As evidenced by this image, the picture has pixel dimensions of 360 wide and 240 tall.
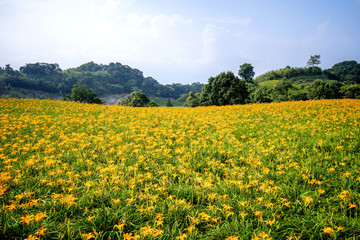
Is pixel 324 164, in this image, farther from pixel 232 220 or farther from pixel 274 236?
pixel 232 220

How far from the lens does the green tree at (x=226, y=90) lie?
31.5 metres

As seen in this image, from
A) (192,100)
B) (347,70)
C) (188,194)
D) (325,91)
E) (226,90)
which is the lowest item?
(188,194)

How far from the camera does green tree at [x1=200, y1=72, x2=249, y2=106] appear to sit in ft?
103

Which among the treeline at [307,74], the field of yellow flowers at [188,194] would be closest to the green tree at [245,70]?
the treeline at [307,74]

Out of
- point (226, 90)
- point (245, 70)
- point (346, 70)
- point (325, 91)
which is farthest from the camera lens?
point (346, 70)

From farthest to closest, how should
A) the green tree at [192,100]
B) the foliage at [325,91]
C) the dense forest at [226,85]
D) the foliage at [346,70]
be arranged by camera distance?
1. the foliage at [346,70]
2. the green tree at [192,100]
3. the foliage at [325,91]
4. the dense forest at [226,85]

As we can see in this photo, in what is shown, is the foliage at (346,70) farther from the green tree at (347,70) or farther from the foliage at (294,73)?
the foliage at (294,73)

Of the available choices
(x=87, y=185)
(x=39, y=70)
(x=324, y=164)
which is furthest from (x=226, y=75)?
(x=39, y=70)

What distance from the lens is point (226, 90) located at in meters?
32.5

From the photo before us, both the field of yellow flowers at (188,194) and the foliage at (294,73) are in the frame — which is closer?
the field of yellow flowers at (188,194)

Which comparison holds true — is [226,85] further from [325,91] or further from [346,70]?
[346,70]

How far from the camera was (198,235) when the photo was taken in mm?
2127

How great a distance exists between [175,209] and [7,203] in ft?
8.75

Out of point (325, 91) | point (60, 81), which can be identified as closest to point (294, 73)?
point (325, 91)
